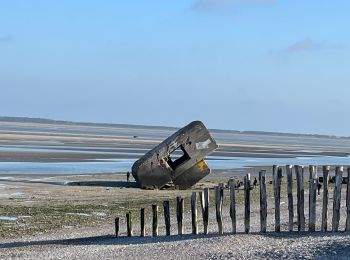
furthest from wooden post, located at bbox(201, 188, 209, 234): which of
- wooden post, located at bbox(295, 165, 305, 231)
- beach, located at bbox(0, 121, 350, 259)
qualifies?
wooden post, located at bbox(295, 165, 305, 231)

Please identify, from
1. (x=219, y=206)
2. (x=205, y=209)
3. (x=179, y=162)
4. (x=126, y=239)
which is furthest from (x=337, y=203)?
(x=179, y=162)

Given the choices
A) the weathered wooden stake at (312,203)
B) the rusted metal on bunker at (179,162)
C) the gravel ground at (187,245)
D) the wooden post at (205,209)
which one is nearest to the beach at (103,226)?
the gravel ground at (187,245)

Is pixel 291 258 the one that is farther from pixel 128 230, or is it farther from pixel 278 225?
pixel 128 230

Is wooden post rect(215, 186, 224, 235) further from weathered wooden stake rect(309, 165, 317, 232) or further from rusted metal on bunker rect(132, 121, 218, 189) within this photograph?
rusted metal on bunker rect(132, 121, 218, 189)

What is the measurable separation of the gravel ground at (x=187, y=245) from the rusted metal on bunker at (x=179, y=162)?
44.0ft

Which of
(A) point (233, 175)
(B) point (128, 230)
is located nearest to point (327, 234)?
(B) point (128, 230)

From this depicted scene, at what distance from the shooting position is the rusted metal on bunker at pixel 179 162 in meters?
34.6

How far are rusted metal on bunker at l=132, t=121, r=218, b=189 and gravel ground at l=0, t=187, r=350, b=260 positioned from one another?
1342cm

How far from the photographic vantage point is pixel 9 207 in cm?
2603

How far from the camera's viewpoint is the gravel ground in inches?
578

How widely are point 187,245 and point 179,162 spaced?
770 inches

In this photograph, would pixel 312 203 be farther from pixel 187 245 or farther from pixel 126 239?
pixel 126 239

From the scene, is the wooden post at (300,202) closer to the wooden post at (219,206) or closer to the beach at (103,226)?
the beach at (103,226)

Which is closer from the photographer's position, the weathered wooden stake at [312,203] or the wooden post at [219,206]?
the weathered wooden stake at [312,203]
